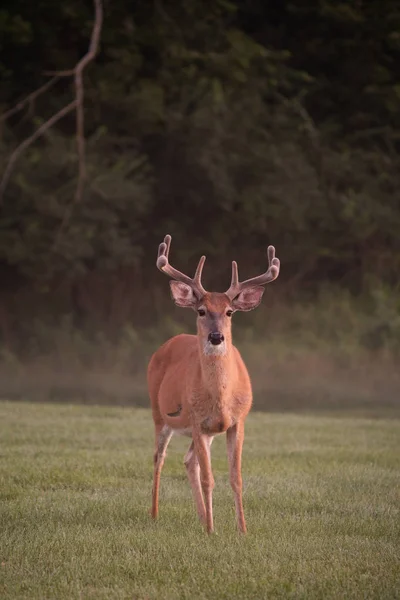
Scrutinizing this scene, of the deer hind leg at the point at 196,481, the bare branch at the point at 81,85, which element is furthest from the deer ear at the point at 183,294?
the bare branch at the point at 81,85

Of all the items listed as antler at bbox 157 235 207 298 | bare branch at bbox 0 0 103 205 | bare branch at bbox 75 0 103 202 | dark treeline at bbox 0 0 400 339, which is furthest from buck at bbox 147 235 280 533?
dark treeline at bbox 0 0 400 339

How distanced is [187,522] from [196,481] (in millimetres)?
340

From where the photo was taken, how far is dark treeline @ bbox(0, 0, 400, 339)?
65.9 feet

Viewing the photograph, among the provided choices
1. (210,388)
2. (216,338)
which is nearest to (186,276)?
(216,338)

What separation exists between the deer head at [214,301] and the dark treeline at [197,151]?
12515 mm

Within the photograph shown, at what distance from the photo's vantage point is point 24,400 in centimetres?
1608

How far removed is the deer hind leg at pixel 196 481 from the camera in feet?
23.7

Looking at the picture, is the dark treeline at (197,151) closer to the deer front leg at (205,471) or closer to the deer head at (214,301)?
the deer head at (214,301)

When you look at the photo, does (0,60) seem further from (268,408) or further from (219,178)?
(268,408)

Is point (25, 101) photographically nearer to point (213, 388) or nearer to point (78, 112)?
point (78, 112)

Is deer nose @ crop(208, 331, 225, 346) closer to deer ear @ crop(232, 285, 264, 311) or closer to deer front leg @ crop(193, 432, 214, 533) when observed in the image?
deer ear @ crop(232, 285, 264, 311)

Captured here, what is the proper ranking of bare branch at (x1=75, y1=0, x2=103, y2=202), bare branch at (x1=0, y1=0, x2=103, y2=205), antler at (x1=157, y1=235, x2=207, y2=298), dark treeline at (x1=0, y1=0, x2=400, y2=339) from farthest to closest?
1. dark treeline at (x1=0, y1=0, x2=400, y2=339)
2. bare branch at (x1=75, y1=0, x2=103, y2=202)
3. bare branch at (x1=0, y1=0, x2=103, y2=205)
4. antler at (x1=157, y1=235, x2=207, y2=298)

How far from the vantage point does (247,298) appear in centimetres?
731

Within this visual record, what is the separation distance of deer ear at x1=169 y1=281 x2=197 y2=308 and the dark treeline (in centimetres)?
1259
